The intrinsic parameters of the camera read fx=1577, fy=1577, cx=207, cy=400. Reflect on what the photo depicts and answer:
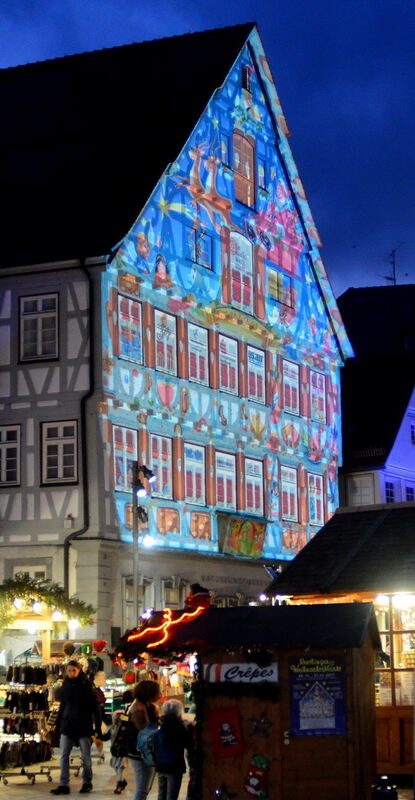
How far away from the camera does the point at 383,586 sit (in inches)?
790

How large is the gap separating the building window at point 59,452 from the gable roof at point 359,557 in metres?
11.4

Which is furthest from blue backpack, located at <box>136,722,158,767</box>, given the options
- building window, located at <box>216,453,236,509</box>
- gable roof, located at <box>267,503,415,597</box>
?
building window, located at <box>216,453,236,509</box>

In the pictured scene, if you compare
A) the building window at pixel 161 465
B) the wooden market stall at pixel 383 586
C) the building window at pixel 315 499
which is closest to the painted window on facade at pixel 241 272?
the building window at pixel 161 465

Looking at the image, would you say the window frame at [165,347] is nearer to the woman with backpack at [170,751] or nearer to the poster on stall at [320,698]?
the poster on stall at [320,698]

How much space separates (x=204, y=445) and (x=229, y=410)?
5.13 ft

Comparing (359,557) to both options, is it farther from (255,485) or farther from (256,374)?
(256,374)

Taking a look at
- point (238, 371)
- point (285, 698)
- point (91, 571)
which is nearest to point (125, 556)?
point (91, 571)

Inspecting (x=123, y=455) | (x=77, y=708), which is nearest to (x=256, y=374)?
(x=123, y=455)

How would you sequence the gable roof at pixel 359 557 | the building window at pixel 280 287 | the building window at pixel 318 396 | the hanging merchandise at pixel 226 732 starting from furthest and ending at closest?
the building window at pixel 318 396
the building window at pixel 280 287
the gable roof at pixel 359 557
the hanging merchandise at pixel 226 732

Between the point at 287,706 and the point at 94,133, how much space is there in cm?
2360

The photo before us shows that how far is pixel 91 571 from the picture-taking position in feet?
108

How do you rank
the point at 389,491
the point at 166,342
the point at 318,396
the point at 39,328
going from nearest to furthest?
the point at 39,328, the point at 166,342, the point at 318,396, the point at 389,491

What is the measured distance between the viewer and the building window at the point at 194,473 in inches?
1433

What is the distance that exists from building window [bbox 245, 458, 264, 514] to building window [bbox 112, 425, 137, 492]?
5339 millimetres
